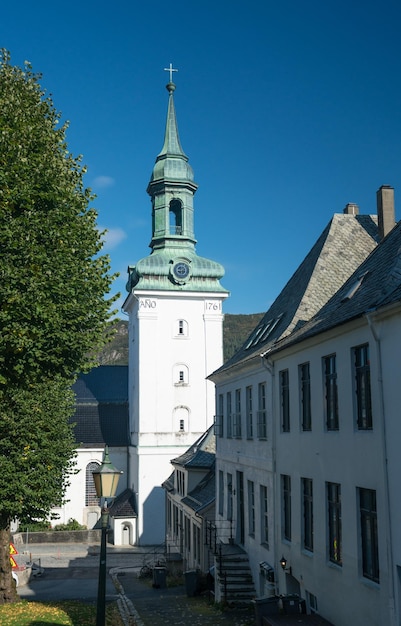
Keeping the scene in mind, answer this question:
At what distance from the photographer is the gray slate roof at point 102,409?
63.5 m

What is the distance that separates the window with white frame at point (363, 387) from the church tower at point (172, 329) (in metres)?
43.0

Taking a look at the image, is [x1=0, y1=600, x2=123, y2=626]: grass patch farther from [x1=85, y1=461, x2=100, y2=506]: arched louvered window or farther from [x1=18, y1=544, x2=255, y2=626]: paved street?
[x1=85, y1=461, x2=100, y2=506]: arched louvered window

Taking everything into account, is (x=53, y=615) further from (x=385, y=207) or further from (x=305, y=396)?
(x=385, y=207)

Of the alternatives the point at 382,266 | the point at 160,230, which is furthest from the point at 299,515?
the point at 160,230

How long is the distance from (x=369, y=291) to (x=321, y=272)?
7.92 metres

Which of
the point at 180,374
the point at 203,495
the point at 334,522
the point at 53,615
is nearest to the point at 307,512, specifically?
the point at 334,522

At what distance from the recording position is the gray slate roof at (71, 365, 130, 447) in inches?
2501

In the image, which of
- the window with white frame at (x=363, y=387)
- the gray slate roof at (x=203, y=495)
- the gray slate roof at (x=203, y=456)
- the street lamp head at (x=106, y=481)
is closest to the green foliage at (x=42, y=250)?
the street lamp head at (x=106, y=481)

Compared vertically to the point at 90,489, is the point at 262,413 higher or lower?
higher

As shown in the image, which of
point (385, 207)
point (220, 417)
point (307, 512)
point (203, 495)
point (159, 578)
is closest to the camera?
point (307, 512)

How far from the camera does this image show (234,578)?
975 inches

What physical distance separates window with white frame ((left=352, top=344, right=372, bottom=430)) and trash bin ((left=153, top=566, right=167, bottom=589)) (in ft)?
71.0

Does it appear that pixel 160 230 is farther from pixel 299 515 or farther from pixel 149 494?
pixel 299 515

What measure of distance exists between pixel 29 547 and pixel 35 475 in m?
28.5
